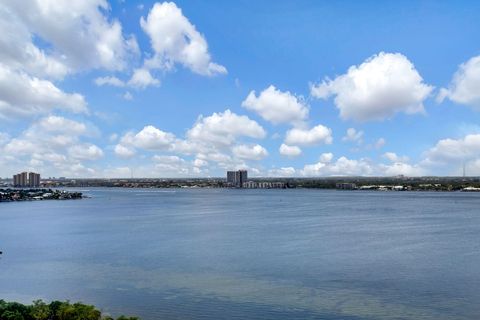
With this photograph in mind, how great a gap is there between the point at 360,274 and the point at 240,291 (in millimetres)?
5811

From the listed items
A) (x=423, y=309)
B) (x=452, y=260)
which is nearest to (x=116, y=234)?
(x=452, y=260)

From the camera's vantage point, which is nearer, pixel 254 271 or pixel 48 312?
pixel 48 312

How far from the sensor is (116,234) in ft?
122

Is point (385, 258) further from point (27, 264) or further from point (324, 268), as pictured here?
point (27, 264)

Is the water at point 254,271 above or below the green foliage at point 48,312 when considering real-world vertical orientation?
below

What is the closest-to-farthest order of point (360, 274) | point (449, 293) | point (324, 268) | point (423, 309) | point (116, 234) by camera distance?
1. point (423, 309)
2. point (449, 293)
3. point (360, 274)
4. point (324, 268)
5. point (116, 234)

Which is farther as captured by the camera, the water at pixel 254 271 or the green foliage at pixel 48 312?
the water at pixel 254 271

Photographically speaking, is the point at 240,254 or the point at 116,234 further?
the point at 116,234

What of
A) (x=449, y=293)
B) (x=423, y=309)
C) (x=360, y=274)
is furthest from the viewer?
(x=360, y=274)

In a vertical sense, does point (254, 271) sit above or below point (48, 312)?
below

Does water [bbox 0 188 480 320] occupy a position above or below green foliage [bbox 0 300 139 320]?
below

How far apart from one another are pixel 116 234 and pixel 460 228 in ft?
87.5

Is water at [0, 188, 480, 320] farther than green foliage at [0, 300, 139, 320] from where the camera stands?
Yes

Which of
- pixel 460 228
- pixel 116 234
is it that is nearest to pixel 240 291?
pixel 116 234
